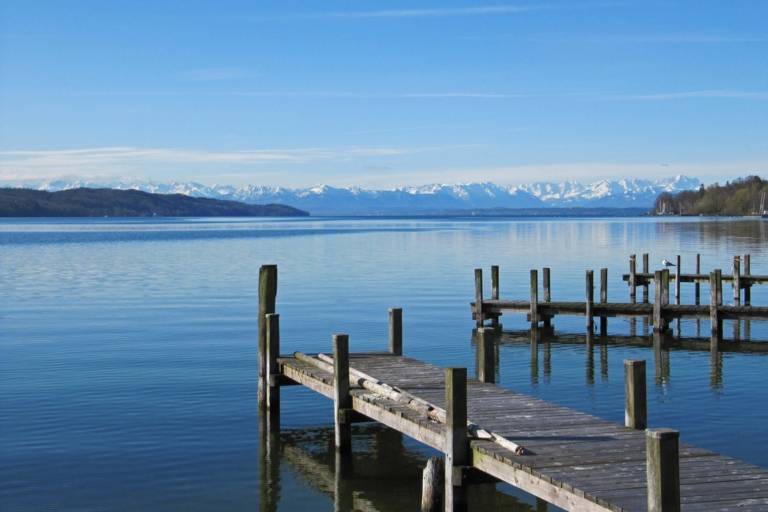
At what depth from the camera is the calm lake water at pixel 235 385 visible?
17.7 meters

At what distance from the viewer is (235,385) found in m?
26.1

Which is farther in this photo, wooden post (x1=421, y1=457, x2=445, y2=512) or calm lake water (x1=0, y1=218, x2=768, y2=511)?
calm lake water (x1=0, y1=218, x2=768, y2=511)

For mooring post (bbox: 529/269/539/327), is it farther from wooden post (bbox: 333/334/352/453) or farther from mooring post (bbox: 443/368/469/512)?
mooring post (bbox: 443/368/469/512)

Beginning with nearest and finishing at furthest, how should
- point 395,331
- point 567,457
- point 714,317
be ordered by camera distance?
point 567,457, point 395,331, point 714,317

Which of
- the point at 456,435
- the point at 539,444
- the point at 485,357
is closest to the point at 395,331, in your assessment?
the point at 485,357

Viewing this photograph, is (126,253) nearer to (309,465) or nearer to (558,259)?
(558,259)

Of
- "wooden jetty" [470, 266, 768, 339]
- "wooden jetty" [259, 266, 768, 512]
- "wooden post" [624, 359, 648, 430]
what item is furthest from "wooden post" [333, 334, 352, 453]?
"wooden jetty" [470, 266, 768, 339]

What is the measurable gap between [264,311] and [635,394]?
1066cm

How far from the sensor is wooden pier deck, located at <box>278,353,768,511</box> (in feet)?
37.8

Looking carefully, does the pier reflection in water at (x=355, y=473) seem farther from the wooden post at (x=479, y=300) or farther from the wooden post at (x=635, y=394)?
the wooden post at (x=479, y=300)

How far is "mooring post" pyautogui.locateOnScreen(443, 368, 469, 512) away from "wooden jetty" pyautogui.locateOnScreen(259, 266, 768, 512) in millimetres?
14

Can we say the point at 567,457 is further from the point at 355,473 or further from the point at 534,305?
the point at 534,305

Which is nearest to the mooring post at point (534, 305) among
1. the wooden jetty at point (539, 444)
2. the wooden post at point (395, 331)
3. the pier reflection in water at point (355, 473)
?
the wooden post at point (395, 331)

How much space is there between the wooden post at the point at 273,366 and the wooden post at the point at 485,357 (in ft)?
17.0
